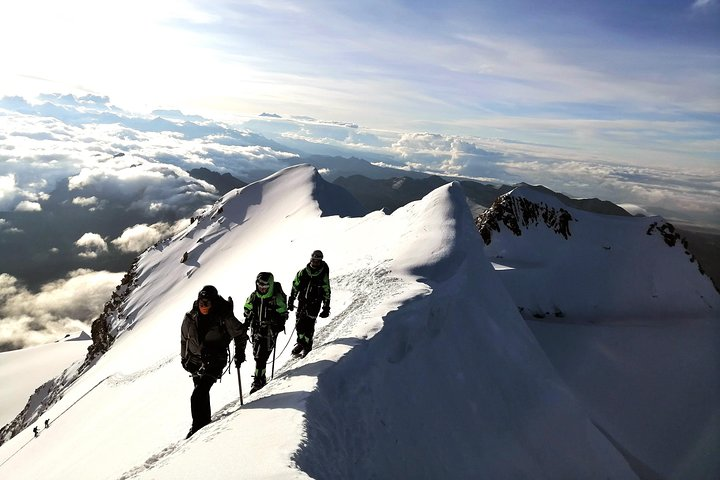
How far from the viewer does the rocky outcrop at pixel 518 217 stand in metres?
51.7

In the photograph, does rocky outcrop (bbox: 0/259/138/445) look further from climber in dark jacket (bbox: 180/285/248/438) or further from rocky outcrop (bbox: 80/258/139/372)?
climber in dark jacket (bbox: 180/285/248/438)

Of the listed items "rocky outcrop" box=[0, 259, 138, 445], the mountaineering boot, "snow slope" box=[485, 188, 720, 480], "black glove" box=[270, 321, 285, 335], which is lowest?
"rocky outcrop" box=[0, 259, 138, 445]

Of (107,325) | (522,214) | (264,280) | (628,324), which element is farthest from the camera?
(107,325)

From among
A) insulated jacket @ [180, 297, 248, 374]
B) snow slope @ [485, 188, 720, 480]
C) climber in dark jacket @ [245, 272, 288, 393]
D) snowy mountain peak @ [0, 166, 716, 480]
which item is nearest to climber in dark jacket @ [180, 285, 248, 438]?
insulated jacket @ [180, 297, 248, 374]

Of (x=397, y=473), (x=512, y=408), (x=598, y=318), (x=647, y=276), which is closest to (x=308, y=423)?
(x=397, y=473)

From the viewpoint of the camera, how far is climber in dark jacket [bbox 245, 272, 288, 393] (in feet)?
37.9

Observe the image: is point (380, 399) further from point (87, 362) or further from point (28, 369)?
point (28, 369)

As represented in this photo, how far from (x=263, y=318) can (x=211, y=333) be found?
2375 millimetres

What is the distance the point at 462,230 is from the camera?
2194 centimetres

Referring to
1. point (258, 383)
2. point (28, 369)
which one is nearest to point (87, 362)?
point (258, 383)

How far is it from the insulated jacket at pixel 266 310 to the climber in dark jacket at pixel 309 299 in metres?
0.98

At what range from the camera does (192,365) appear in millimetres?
9484

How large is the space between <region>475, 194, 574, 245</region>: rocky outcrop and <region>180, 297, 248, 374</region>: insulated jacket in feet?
148

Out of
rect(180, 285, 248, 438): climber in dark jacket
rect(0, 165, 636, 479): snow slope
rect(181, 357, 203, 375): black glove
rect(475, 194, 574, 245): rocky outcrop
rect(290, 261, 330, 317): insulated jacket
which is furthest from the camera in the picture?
rect(475, 194, 574, 245): rocky outcrop
